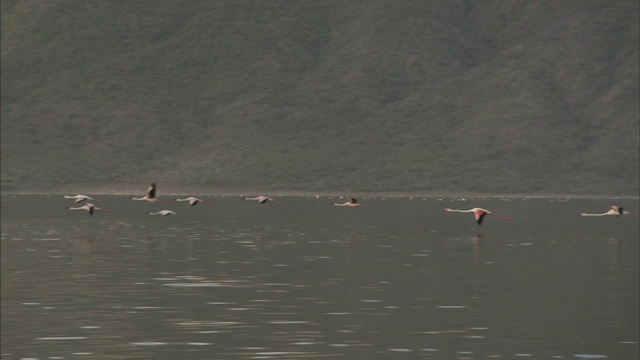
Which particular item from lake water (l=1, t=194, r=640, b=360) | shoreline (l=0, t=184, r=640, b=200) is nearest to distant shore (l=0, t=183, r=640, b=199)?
shoreline (l=0, t=184, r=640, b=200)

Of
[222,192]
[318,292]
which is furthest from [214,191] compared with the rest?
[318,292]

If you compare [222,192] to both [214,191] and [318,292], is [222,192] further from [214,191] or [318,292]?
[318,292]

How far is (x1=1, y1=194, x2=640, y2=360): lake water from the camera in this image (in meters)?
37.0

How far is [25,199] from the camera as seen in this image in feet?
521

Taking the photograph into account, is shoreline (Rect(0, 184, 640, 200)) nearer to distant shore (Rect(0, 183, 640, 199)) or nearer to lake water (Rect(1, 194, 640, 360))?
distant shore (Rect(0, 183, 640, 199))

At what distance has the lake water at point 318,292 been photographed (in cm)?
3703

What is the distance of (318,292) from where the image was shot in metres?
50.9

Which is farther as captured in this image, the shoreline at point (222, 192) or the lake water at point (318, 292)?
the shoreline at point (222, 192)

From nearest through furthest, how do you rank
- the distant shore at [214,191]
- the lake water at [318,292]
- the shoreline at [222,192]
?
the lake water at [318,292]
the shoreline at [222,192]
the distant shore at [214,191]

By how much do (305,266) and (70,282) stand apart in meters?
11.7

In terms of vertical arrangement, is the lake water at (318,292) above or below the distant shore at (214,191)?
below

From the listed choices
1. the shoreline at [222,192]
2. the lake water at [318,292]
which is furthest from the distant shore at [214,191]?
the lake water at [318,292]

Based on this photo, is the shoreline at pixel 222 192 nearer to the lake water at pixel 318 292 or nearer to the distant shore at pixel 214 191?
the distant shore at pixel 214 191

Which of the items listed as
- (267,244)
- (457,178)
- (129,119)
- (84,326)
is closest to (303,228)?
(267,244)
